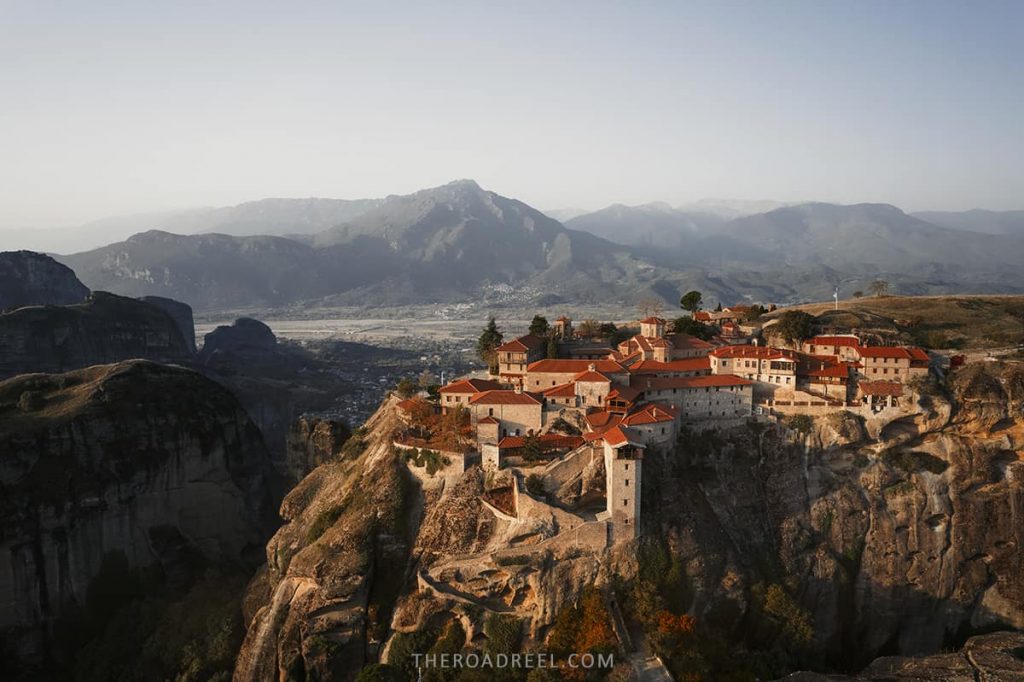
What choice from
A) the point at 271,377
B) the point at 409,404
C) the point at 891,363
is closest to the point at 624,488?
the point at 409,404

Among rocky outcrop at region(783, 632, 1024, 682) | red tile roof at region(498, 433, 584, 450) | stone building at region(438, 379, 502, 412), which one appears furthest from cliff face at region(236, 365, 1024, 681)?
rocky outcrop at region(783, 632, 1024, 682)

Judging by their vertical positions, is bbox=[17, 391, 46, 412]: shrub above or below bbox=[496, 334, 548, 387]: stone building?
below

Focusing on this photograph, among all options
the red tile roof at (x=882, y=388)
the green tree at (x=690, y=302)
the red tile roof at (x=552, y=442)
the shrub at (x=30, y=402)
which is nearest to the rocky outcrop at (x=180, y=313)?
the shrub at (x=30, y=402)

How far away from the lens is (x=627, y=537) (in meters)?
38.8

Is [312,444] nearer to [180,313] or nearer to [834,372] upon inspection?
[834,372]

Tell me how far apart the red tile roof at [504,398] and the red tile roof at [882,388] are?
902 inches

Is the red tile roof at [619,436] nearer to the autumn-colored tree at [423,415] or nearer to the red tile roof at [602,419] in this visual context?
the red tile roof at [602,419]

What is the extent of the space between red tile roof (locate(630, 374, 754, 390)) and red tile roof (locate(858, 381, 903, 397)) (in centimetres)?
755

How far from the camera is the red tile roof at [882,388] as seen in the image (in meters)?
48.6

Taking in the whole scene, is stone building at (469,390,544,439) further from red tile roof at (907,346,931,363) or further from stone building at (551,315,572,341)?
red tile roof at (907,346,931,363)

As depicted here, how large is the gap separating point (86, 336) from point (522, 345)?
83.5 m

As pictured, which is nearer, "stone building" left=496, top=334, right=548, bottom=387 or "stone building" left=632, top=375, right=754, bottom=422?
A: "stone building" left=632, top=375, right=754, bottom=422

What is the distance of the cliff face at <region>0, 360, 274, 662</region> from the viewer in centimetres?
4919

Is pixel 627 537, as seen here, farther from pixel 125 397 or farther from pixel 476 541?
pixel 125 397
